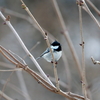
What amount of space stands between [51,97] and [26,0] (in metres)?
2.07

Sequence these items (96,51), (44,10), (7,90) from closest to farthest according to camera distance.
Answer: (7,90) → (96,51) → (44,10)

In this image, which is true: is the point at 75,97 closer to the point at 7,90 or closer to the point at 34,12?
the point at 7,90

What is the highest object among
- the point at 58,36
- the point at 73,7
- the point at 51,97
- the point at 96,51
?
the point at 73,7

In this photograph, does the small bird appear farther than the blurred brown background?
No

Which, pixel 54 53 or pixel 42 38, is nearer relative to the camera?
pixel 54 53

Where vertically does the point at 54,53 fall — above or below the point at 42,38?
above

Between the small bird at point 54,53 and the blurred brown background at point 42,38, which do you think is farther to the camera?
the blurred brown background at point 42,38

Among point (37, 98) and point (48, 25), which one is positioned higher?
point (48, 25)

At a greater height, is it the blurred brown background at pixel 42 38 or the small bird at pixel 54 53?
the small bird at pixel 54 53

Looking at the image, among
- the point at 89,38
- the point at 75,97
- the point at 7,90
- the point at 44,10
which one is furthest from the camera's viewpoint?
the point at 44,10

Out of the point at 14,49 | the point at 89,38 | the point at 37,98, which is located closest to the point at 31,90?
the point at 37,98

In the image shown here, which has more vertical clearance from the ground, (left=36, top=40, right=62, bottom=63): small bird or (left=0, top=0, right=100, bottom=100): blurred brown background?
(left=36, top=40, right=62, bottom=63): small bird

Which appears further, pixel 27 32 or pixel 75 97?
pixel 27 32

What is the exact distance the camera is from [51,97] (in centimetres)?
389
